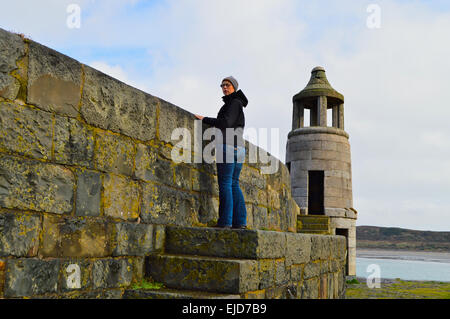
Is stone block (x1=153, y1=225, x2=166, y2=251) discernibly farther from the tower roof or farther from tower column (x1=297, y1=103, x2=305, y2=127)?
tower column (x1=297, y1=103, x2=305, y2=127)

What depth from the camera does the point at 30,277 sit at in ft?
10.3

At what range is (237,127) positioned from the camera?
5082 millimetres

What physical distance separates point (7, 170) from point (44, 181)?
32 centimetres

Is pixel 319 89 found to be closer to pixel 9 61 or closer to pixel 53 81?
pixel 53 81

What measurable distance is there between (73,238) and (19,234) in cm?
51

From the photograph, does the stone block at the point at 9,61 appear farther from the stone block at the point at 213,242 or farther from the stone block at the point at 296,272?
the stone block at the point at 296,272

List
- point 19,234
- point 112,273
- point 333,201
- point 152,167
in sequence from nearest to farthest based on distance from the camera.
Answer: point 19,234 → point 112,273 → point 152,167 → point 333,201

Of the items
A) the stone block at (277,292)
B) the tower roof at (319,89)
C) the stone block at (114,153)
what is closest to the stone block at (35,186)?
the stone block at (114,153)

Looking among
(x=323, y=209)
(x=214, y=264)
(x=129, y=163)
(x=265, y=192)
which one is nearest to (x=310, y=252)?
(x=265, y=192)

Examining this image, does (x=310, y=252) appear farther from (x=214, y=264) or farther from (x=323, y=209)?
(x=323, y=209)

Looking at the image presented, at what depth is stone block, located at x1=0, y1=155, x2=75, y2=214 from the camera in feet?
10.1

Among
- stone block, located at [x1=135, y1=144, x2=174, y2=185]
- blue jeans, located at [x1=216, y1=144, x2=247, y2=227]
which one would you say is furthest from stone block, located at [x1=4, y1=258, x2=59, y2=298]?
blue jeans, located at [x1=216, y1=144, x2=247, y2=227]

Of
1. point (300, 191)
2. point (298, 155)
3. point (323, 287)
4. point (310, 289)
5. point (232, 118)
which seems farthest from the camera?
point (298, 155)

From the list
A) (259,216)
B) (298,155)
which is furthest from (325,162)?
(259,216)
